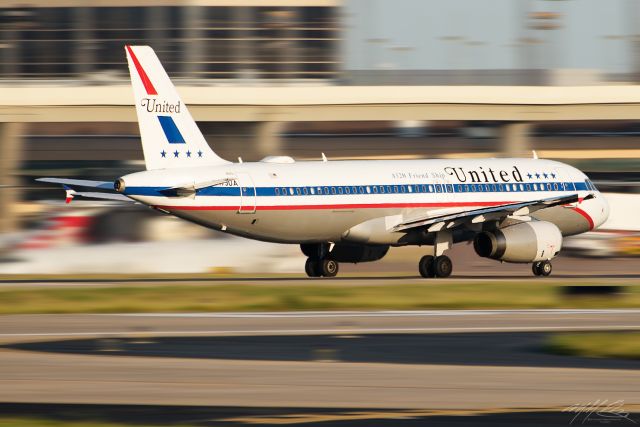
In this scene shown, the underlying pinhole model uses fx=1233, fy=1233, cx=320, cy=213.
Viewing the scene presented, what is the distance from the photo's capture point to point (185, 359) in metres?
20.5

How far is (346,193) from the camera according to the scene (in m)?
40.9

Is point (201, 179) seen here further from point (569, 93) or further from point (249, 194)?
point (569, 93)

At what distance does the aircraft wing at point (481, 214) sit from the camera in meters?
40.2

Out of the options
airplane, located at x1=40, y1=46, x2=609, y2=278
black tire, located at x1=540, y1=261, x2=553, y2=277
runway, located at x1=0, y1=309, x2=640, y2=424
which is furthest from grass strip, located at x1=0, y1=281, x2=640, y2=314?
black tire, located at x1=540, y1=261, x2=553, y2=277

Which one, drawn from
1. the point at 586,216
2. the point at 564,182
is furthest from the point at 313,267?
the point at 586,216

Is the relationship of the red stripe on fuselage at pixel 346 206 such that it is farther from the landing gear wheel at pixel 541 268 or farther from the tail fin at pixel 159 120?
the landing gear wheel at pixel 541 268

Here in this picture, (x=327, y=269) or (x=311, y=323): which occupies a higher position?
(x=327, y=269)

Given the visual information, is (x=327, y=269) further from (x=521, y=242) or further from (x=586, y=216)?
(x=586, y=216)

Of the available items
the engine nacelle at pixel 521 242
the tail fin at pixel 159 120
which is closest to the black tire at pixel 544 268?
the engine nacelle at pixel 521 242

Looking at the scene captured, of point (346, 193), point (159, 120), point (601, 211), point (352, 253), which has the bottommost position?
point (352, 253)

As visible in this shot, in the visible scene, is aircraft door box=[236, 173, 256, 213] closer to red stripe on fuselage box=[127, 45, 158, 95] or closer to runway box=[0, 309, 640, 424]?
red stripe on fuselage box=[127, 45, 158, 95]

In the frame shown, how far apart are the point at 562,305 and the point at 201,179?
12507 millimetres

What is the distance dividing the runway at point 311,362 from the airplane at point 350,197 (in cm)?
1056

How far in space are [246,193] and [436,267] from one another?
7.20m
